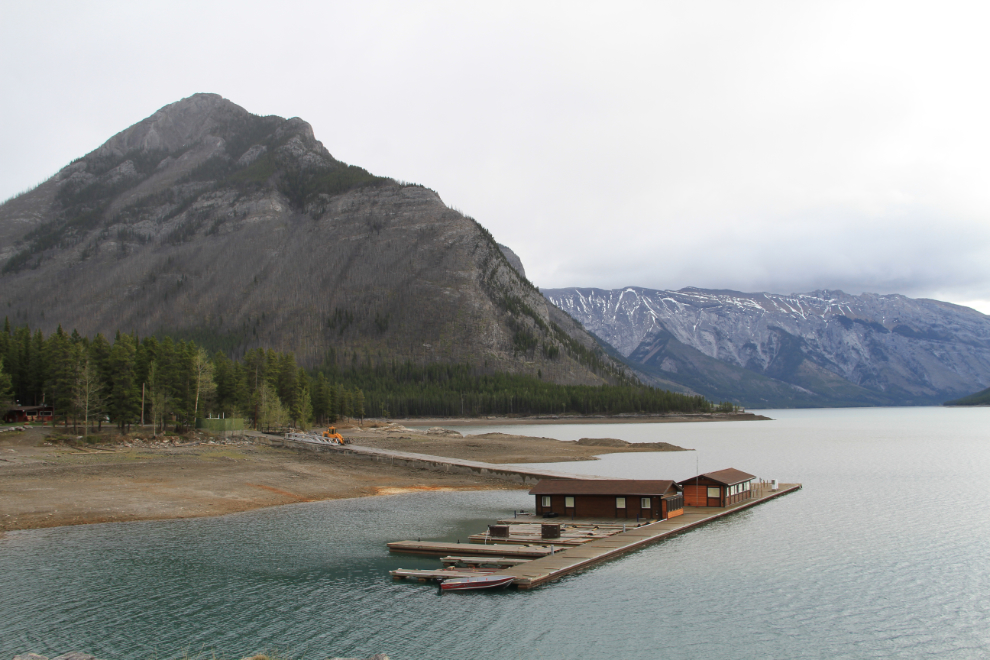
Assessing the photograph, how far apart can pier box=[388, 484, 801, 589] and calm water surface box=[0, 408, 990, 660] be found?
1.05 meters

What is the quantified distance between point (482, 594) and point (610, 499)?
966 inches

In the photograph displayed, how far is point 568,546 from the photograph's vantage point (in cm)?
4875

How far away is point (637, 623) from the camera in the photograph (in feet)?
110

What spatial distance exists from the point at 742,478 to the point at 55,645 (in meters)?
58.5

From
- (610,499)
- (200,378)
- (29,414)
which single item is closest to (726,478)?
(610,499)

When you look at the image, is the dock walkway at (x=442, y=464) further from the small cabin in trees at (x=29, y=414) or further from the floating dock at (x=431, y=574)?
the floating dock at (x=431, y=574)

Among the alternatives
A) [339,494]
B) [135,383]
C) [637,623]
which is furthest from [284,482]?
[637,623]

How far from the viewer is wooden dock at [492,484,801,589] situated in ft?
133

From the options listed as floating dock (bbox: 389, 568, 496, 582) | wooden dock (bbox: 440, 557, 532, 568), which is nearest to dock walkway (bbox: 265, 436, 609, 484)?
wooden dock (bbox: 440, 557, 532, 568)

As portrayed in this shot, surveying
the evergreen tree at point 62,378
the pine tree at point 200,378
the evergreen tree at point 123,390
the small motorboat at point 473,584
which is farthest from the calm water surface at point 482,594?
the pine tree at point 200,378

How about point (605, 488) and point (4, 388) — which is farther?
point (4, 388)

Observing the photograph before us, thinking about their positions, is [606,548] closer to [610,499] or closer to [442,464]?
[610,499]

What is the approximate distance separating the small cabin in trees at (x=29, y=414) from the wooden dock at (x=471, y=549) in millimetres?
72398

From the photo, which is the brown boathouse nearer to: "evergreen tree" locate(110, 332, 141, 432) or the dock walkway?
the dock walkway
